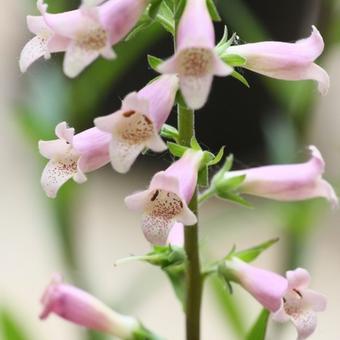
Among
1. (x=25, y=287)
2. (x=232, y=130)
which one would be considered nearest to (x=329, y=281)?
(x=232, y=130)

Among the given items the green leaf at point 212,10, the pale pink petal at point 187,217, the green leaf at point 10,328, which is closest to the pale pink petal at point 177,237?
the pale pink petal at point 187,217

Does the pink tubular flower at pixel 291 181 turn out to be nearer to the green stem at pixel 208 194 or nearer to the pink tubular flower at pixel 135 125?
the green stem at pixel 208 194

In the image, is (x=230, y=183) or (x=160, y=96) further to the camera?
(x=230, y=183)

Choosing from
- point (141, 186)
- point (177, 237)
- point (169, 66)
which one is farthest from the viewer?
point (141, 186)

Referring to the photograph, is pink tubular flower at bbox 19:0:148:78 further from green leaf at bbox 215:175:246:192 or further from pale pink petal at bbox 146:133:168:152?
green leaf at bbox 215:175:246:192

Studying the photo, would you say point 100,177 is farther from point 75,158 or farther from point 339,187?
point 75,158

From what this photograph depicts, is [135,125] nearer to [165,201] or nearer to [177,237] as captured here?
[165,201]

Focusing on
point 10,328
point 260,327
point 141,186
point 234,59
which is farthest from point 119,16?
point 141,186
